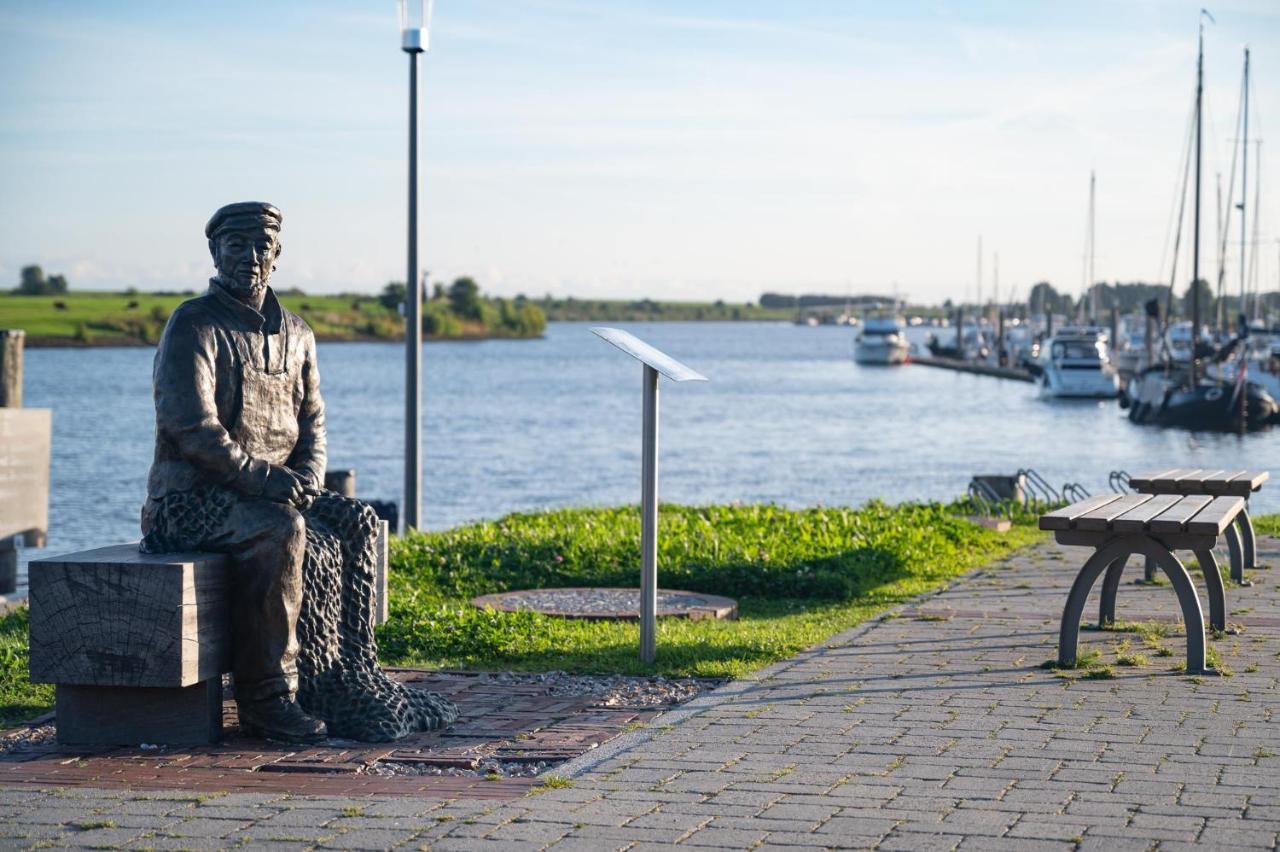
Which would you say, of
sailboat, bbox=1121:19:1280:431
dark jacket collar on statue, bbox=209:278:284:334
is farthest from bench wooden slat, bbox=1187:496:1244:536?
sailboat, bbox=1121:19:1280:431

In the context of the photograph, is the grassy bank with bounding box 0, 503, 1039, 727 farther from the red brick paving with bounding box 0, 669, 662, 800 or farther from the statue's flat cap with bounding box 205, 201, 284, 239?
the statue's flat cap with bounding box 205, 201, 284, 239

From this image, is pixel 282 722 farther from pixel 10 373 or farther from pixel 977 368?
pixel 977 368

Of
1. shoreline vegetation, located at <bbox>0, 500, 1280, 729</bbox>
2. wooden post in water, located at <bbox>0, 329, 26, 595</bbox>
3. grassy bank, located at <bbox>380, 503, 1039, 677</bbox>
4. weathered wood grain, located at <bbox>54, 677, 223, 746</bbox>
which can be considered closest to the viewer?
weathered wood grain, located at <bbox>54, 677, 223, 746</bbox>

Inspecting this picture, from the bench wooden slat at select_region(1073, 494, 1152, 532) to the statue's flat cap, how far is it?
3.97m

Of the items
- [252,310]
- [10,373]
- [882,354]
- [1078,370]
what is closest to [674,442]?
[1078,370]

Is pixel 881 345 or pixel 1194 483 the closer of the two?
pixel 1194 483

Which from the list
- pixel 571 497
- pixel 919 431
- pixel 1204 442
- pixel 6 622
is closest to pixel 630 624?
pixel 6 622

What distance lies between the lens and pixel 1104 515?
8.09 metres

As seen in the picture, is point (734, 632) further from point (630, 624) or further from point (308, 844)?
point (308, 844)

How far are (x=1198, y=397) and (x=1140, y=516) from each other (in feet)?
167

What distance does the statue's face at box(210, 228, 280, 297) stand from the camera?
6.80 metres

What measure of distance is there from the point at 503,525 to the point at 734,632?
5480 mm

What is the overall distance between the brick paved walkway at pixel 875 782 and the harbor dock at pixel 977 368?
93.9m

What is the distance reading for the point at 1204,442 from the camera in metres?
53.4
